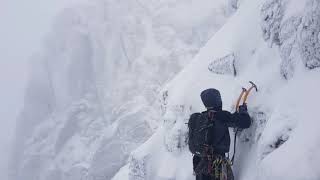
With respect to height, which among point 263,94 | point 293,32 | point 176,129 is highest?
point 293,32

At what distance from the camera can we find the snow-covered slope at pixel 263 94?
596 cm

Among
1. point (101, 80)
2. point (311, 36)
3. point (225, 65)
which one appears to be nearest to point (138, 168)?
point (225, 65)

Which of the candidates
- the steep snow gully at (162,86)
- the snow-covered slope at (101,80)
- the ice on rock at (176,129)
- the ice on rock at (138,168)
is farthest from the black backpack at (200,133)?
the snow-covered slope at (101,80)

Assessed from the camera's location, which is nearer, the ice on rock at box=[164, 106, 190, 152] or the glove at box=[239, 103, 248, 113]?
the glove at box=[239, 103, 248, 113]

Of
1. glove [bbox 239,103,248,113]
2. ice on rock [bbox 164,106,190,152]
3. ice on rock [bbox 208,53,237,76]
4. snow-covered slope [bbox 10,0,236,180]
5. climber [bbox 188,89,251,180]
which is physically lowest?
climber [bbox 188,89,251,180]

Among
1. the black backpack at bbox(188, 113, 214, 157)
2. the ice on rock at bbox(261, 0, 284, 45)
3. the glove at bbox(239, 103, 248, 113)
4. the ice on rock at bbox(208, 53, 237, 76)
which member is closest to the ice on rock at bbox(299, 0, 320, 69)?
the ice on rock at bbox(261, 0, 284, 45)

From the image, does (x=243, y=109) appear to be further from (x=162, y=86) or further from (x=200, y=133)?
(x=162, y=86)

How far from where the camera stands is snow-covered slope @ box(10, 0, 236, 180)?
109 ft

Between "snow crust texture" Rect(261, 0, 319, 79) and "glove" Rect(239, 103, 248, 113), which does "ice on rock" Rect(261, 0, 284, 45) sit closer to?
"snow crust texture" Rect(261, 0, 319, 79)

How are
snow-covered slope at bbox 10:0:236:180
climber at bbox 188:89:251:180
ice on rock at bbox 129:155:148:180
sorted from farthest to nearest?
snow-covered slope at bbox 10:0:236:180 → ice on rock at bbox 129:155:148:180 → climber at bbox 188:89:251:180

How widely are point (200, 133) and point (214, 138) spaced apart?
23cm

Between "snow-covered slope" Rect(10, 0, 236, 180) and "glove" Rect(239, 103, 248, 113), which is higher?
"snow-covered slope" Rect(10, 0, 236, 180)

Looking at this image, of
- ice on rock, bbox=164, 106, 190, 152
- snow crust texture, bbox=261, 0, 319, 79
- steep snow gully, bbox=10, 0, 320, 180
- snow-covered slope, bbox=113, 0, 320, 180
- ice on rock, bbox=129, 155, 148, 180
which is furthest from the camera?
ice on rock, bbox=129, 155, 148, 180

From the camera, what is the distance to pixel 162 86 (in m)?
34.2
